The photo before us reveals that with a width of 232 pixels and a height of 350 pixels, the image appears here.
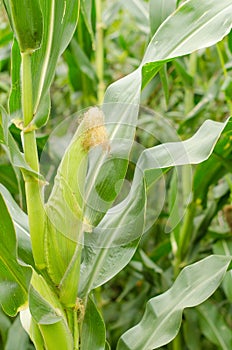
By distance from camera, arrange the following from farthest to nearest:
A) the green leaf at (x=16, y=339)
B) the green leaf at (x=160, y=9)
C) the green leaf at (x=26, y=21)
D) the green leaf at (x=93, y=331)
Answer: the green leaf at (x=16, y=339) < the green leaf at (x=160, y=9) < the green leaf at (x=93, y=331) < the green leaf at (x=26, y=21)

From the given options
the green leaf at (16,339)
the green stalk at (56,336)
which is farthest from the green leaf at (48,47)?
the green leaf at (16,339)

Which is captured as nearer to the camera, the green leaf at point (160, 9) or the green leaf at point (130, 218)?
the green leaf at point (130, 218)

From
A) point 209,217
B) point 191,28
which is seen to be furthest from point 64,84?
point 191,28

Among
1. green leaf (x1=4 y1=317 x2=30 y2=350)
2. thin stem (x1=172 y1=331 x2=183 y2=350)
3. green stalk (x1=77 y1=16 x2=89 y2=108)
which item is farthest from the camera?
green stalk (x1=77 y1=16 x2=89 y2=108)

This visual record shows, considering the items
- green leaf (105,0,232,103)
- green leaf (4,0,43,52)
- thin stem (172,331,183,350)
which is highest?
green leaf (4,0,43,52)

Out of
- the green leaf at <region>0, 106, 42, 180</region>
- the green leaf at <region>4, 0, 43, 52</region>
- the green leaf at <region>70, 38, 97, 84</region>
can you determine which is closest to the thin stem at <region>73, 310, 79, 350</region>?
the green leaf at <region>0, 106, 42, 180</region>

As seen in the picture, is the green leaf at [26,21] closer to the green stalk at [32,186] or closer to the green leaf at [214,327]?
the green stalk at [32,186]

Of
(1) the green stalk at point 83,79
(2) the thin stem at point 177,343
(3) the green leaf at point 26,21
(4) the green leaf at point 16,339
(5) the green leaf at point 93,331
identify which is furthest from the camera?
(1) the green stalk at point 83,79

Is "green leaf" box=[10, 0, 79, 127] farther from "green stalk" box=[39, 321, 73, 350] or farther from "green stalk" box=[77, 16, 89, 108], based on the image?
"green stalk" box=[77, 16, 89, 108]
